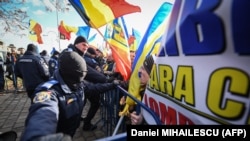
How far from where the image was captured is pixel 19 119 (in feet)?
19.5

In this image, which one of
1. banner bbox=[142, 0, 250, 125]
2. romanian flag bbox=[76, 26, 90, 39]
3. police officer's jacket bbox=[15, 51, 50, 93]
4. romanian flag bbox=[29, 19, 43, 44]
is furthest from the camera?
romanian flag bbox=[29, 19, 43, 44]

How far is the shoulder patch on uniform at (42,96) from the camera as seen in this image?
1687 millimetres

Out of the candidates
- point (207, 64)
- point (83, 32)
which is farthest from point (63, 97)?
point (83, 32)

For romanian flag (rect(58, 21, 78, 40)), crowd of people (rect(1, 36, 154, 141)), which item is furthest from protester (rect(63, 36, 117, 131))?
romanian flag (rect(58, 21, 78, 40))

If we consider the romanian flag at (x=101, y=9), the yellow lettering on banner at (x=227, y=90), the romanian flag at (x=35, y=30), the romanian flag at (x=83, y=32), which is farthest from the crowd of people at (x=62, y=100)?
the romanian flag at (x=35, y=30)

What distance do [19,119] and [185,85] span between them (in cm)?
594

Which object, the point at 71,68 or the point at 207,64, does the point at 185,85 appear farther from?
the point at 71,68

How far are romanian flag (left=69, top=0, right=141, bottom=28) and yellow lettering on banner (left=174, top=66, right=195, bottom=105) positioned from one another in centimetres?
286

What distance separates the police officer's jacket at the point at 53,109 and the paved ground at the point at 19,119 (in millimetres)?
2098

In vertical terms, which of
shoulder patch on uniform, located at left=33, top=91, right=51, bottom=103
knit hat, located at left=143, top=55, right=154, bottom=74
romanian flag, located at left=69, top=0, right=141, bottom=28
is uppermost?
romanian flag, located at left=69, top=0, right=141, bottom=28

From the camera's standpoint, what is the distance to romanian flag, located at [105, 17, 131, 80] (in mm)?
3620

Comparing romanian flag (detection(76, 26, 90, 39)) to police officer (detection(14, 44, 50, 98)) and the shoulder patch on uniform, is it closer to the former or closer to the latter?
police officer (detection(14, 44, 50, 98))

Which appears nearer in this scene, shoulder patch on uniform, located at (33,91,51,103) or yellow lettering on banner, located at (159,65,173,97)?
yellow lettering on banner, located at (159,65,173,97)

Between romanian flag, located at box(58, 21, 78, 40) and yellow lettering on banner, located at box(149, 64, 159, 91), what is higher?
romanian flag, located at box(58, 21, 78, 40)
